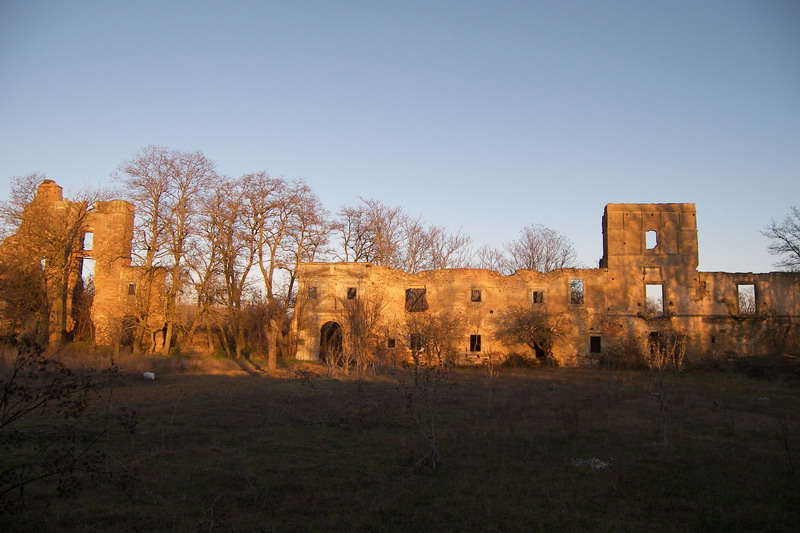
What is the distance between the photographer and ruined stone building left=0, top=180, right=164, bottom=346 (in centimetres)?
2872

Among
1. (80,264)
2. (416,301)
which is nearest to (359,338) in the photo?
(416,301)

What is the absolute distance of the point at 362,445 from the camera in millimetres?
9602

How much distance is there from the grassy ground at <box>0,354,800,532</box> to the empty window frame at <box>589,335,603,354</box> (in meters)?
16.2

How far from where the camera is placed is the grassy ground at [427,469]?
19.7ft

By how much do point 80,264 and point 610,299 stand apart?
31.3m

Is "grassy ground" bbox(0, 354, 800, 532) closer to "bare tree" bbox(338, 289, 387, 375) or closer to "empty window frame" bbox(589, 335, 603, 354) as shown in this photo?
"bare tree" bbox(338, 289, 387, 375)

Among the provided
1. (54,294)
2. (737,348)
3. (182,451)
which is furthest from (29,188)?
(737,348)

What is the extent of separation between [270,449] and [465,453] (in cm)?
307

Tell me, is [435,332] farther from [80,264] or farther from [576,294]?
[80,264]

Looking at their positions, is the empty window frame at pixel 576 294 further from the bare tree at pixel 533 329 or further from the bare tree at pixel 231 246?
the bare tree at pixel 231 246

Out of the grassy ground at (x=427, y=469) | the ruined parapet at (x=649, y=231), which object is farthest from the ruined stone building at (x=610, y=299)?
the grassy ground at (x=427, y=469)

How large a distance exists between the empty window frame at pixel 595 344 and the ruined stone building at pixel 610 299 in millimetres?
53

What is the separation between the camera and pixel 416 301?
35.3 m

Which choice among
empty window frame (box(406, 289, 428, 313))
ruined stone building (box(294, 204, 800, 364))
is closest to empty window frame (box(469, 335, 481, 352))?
ruined stone building (box(294, 204, 800, 364))
